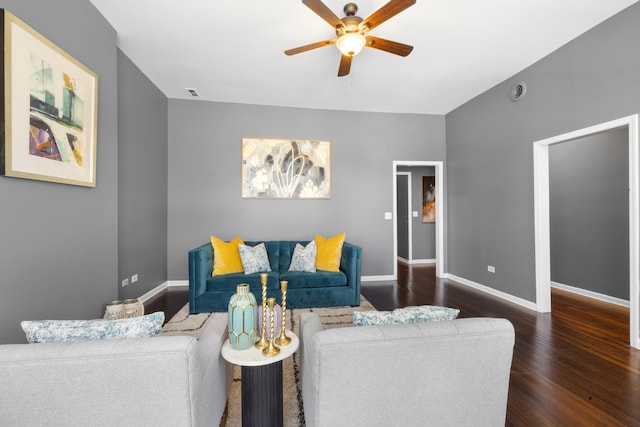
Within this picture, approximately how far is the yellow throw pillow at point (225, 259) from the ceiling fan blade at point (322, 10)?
2.73m

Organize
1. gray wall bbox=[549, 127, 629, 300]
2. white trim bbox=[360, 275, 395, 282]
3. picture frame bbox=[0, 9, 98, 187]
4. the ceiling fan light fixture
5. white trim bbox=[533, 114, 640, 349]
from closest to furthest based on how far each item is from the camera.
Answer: picture frame bbox=[0, 9, 98, 187], the ceiling fan light fixture, white trim bbox=[533, 114, 640, 349], gray wall bbox=[549, 127, 629, 300], white trim bbox=[360, 275, 395, 282]

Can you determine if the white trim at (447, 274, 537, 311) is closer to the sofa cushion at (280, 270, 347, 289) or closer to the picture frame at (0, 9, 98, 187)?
the sofa cushion at (280, 270, 347, 289)

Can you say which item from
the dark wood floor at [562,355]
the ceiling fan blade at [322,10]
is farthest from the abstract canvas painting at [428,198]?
the ceiling fan blade at [322,10]

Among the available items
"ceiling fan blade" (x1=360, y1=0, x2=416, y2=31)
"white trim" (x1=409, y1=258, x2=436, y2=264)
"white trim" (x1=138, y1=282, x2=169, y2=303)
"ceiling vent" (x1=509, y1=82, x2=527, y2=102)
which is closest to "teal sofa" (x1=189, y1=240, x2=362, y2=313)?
"white trim" (x1=138, y1=282, x2=169, y2=303)

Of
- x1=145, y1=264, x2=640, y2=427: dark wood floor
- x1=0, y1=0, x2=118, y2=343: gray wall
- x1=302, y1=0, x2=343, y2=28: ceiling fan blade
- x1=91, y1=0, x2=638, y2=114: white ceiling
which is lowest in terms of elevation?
x1=145, y1=264, x2=640, y2=427: dark wood floor

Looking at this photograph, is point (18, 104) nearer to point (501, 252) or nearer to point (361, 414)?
point (361, 414)

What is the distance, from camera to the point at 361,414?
1112 millimetres

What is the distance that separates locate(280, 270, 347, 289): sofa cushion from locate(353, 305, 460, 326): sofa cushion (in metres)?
2.27

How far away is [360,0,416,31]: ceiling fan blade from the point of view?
6.50 ft

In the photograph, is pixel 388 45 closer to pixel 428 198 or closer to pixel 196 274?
pixel 196 274

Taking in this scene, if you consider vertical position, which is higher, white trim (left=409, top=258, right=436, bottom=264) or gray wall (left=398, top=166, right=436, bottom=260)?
gray wall (left=398, top=166, right=436, bottom=260)

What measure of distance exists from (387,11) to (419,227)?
5.36 metres

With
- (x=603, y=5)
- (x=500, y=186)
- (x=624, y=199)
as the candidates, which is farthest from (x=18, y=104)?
(x=624, y=199)

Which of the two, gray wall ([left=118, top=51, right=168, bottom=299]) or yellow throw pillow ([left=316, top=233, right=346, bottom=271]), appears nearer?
gray wall ([left=118, top=51, right=168, bottom=299])
